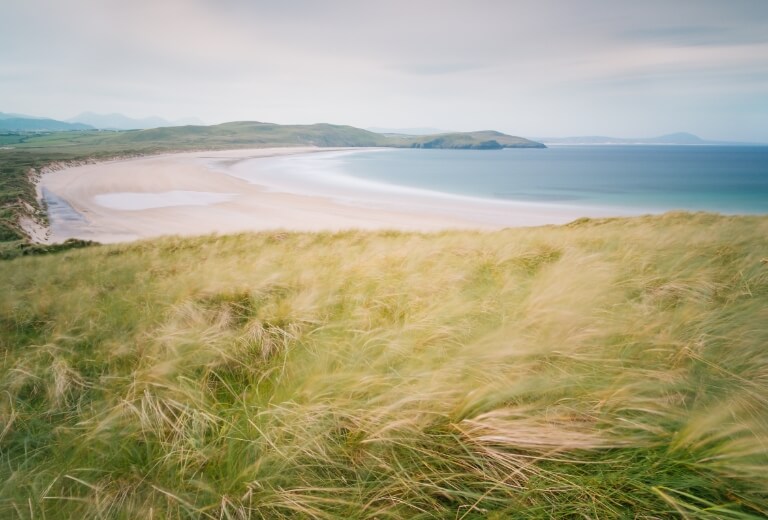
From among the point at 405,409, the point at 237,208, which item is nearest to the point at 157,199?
the point at 237,208

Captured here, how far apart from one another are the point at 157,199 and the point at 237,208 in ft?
31.3

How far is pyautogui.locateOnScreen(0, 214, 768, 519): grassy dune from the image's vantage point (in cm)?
128

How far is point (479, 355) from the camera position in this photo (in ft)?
6.72

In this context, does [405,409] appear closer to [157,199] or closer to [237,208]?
[237,208]

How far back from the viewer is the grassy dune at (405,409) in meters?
1.28

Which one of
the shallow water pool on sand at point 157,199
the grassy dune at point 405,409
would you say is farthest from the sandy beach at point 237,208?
the grassy dune at point 405,409

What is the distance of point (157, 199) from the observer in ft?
116

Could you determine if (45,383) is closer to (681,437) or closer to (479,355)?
(479,355)

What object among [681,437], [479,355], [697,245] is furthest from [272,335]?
[697,245]

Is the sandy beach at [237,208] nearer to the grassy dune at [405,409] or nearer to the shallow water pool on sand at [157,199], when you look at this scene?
the shallow water pool on sand at [157,199]

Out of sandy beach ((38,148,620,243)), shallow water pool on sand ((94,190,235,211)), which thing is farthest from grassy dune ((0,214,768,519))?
shallow water pool on sand ((94,190,235,211))

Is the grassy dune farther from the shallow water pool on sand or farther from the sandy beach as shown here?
the shallow water pool on sand

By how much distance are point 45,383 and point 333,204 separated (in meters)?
34.3

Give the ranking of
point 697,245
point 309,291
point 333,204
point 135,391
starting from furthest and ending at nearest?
point 333,204, point 697,245, point 309,291, point 135,391
